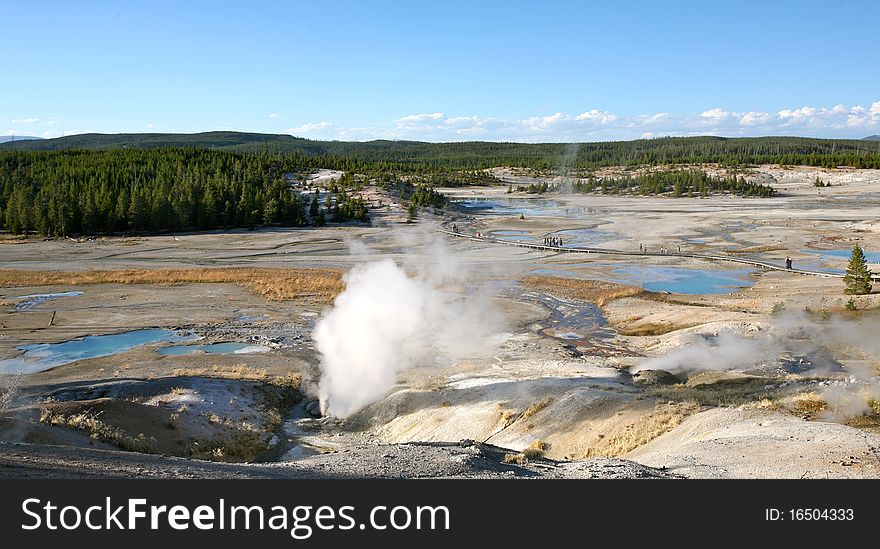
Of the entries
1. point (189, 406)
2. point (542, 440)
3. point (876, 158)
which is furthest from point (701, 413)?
point (876, 158)

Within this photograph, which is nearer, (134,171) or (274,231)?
(274,231)

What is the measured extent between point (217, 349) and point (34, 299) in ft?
63.5

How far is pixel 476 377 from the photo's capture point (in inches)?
992

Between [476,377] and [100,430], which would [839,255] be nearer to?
[476,377]

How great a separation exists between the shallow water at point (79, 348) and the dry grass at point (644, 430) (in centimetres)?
2189

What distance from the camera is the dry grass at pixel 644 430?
56.7 ft

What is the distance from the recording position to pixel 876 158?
15700 cm

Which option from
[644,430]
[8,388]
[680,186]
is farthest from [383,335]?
[680,186]

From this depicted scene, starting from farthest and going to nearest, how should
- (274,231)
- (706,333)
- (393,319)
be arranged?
(274,231) → (393,319) → (706,333)

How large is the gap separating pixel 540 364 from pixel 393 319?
26.1ft

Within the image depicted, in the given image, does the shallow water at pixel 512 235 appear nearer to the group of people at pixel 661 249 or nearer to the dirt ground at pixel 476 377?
the dirt ground at pixel 476 377

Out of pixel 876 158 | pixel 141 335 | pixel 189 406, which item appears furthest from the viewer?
pixel 876 158

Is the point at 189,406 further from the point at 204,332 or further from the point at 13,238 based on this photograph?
the point at 13,238
